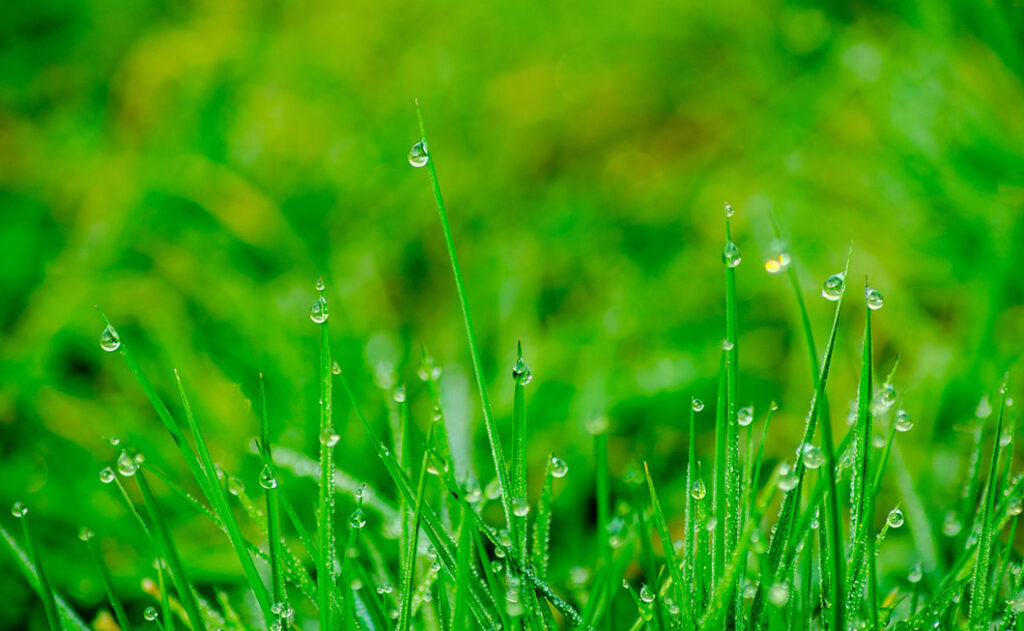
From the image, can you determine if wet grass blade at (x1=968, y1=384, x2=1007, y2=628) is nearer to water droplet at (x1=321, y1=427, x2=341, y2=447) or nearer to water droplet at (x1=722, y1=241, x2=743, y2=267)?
water droplet at (x1=722, y1=241, x2=743, y2=267)

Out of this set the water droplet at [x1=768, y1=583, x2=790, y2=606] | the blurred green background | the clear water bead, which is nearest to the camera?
the water droplet at [x1=768, y1=583, x2=790, y2=606]

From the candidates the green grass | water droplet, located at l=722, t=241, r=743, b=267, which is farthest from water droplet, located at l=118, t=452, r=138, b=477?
water droplet, located at l=722, t=241, r=743, b=267

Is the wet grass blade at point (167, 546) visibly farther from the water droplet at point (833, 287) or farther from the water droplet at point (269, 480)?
the water droplet at point (833, 287)

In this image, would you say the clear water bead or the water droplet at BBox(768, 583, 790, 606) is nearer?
the water droplet at BBox(768, 583, 790, 606)

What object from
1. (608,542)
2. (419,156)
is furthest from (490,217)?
(608,542)

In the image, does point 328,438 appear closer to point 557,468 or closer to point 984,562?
point 557,468

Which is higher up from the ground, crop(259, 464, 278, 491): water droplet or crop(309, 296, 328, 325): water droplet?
crop(309, 296, 328, 325): water droplet

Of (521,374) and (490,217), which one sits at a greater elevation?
(490,217)

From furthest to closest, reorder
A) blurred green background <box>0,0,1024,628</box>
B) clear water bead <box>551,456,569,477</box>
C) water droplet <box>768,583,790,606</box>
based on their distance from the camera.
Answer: blurred green background <box>0,0,1024,628</box>
clear water bead <box>551,456,569,477</box>
water droplet <box>768,583,790,606</box>
